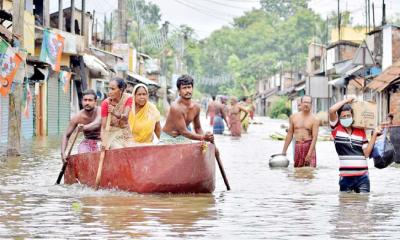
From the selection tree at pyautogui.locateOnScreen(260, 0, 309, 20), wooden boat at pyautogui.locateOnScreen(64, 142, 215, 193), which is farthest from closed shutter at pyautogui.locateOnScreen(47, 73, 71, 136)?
tree at pyautogui.locateOnScreen(260, 0, 309, 20)

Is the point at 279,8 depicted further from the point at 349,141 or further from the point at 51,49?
the point at 349,141

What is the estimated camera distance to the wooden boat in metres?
12.7

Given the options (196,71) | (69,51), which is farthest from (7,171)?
(196,71)

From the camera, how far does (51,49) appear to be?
3141 cm

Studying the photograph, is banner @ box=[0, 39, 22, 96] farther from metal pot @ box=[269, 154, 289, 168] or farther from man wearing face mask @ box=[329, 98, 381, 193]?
man wearing face mask @ box=[329, 98, 381, 193]

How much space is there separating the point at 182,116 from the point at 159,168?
95 centimetres

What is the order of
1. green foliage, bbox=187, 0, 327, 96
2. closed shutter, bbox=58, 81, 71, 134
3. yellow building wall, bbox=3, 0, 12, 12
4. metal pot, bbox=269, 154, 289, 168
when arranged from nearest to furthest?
metal pot, bbox=269, 154, 289, 168 → yellow building wall, bbox=3, 0, 12, 12 → closed shutter, bbox=58, 81, 71, 134 → green foliage, bbox=187, 0, 327, 96

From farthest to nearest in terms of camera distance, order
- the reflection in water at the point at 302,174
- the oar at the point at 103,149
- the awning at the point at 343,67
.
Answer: the awning at the point at 343,67 → the reflection in water at the point at 302,174 → the oar at the point at 103,149

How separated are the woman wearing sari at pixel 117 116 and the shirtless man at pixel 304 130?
4506 millimetres

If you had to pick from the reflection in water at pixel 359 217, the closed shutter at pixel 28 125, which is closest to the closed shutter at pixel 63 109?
the closed shutter at pixel 28 125

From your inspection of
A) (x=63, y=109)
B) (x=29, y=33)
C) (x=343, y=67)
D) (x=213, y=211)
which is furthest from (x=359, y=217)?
(x=343, y=67)

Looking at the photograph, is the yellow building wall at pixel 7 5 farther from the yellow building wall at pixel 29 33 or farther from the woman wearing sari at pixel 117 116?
the woman wearing sari at pixel 117 116

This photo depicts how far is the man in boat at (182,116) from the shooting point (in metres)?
13.3

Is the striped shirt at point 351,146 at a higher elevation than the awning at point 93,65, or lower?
lower
